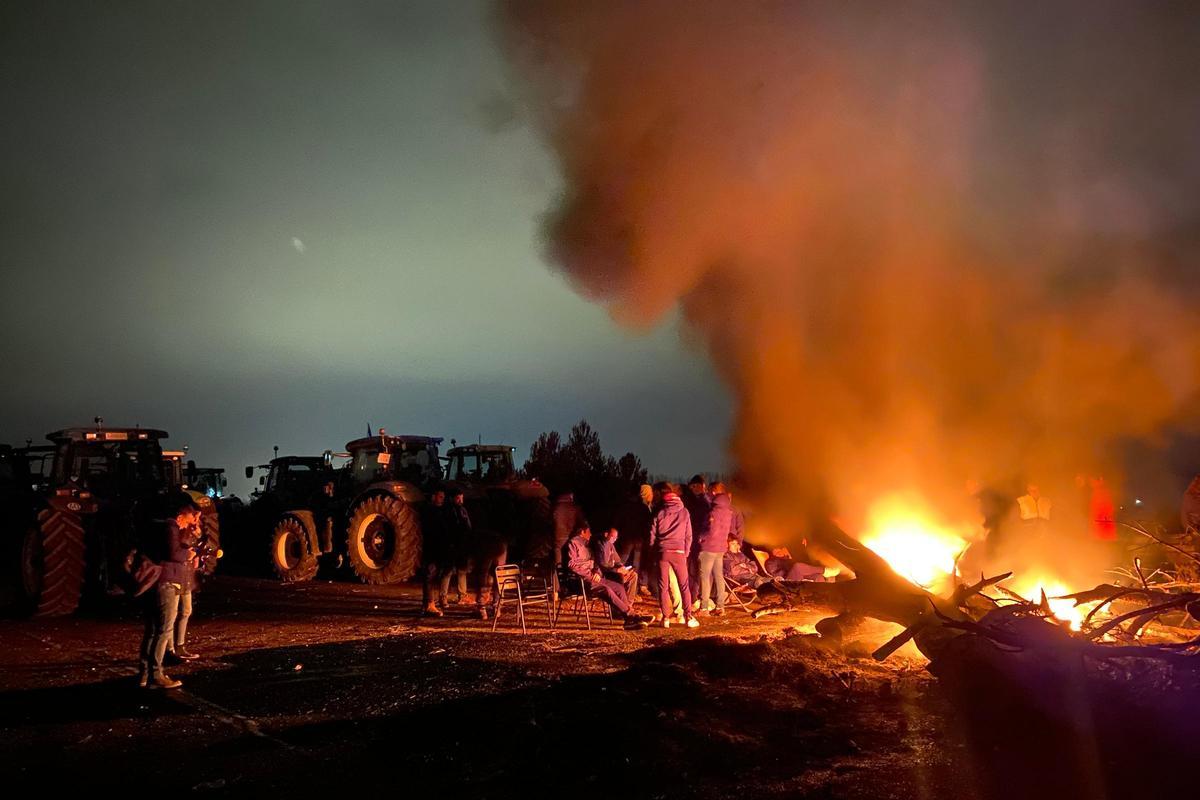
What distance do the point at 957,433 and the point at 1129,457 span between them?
309 cm

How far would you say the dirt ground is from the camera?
4.42 m

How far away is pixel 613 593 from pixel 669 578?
0.66m

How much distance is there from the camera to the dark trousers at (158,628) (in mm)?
6461

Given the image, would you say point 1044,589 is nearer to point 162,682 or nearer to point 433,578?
point 433,578

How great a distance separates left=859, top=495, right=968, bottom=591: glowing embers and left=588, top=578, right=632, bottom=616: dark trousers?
9.26 ft

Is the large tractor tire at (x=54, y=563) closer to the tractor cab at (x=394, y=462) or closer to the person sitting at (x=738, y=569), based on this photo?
the tractor cab at (x=394, y=462)

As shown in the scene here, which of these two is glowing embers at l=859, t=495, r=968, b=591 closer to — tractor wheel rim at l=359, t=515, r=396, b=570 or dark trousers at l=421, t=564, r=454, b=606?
dark trousers at l=421, t=564, r=454, b=606

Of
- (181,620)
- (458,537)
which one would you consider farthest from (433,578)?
(181,620)

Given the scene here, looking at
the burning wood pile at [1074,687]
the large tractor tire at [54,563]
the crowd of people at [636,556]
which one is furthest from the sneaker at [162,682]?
the burning wood pile at [1074,687]

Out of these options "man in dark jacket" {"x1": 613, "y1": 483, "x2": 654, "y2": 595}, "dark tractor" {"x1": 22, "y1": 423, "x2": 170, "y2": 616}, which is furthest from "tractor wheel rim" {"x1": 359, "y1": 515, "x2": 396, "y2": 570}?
"man in dark jacket" {"x1": 613, "y1": 483, "x2": 654, "y2": 595}

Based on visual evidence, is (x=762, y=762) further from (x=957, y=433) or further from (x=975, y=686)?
(x=957, y=433)

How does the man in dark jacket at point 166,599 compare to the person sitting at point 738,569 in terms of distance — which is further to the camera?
the person sitting at point 738,569

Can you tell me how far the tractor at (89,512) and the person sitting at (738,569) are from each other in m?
7.12

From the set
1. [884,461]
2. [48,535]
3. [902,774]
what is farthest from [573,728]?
[48,535]
